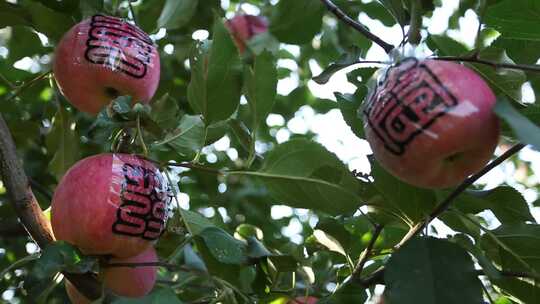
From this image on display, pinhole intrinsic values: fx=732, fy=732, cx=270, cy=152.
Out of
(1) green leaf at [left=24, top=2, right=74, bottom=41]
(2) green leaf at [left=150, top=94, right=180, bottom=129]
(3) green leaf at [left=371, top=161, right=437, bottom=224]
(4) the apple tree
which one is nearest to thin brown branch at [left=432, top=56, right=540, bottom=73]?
(4) the apple tree

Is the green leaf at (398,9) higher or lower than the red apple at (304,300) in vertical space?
higher

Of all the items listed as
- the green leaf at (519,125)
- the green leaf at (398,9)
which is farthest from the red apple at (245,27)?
the green leaf at (519,125)

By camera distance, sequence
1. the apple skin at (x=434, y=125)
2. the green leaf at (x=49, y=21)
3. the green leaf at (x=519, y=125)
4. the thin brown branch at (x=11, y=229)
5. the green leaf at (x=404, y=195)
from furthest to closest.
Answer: the thin brown branch at (x=11, y=229)
the green leaf at (x=49, y=21)
the green leaf at (x=404, y=195)
the apple skin at (x=434, y=125)
the green leaf at (x=519, y=125)

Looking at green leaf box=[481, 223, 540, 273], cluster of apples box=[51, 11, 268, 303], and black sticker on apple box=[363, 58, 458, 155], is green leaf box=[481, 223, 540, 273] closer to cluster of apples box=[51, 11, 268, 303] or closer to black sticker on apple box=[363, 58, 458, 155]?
black sticker on apple box=[363, 58, 458, 155]

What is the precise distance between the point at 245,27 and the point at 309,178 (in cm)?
108

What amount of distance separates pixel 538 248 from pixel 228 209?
1.40 meters

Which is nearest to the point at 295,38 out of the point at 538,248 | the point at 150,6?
the point at 150,6

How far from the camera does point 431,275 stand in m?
0.99

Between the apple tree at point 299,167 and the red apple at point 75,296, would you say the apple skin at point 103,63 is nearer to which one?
the apple tree at point 299,167

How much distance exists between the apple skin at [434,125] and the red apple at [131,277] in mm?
438

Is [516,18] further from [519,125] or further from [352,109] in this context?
[519,125]

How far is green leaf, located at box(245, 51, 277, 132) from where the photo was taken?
3.63 ft

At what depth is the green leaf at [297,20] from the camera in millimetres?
1507

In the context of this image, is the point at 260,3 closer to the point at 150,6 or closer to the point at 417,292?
the point at 150,6
